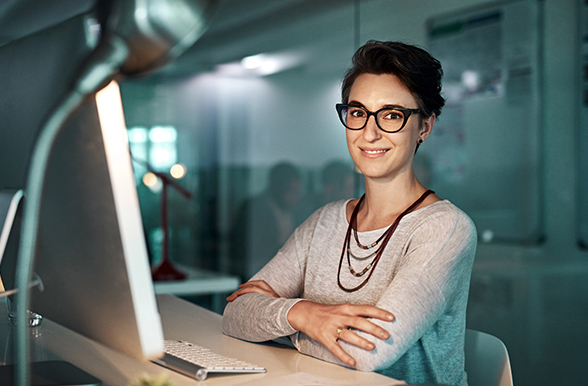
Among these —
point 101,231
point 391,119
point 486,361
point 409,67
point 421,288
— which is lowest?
point 486,361

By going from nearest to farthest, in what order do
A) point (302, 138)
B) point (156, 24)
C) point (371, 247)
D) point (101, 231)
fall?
point (156, 24) → point (101, 231) → point (371, 247) → point (302, 138)

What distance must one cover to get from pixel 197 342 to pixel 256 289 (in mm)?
234

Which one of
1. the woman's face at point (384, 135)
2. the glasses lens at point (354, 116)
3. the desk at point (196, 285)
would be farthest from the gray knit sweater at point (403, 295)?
the desk at point (196, 285)

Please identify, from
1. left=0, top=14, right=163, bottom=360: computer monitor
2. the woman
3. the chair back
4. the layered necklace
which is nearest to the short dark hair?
the woman

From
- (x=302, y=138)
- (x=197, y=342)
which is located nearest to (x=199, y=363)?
(x=197, y=342)

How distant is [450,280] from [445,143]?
5.44 ft

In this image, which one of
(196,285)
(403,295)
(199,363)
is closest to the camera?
(199,363)

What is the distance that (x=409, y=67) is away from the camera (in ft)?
4.63

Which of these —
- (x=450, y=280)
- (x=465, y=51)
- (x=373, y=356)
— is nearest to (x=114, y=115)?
(x=373, y=356)

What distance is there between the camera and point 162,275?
Answer: 314 centimetres

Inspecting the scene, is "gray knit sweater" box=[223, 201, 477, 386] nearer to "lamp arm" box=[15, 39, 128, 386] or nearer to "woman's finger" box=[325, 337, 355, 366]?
"woman's finger" box=[325, 337, 355, 366]

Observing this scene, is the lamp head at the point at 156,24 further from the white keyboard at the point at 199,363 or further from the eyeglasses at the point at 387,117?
the eyeglasses at the point at 387,117

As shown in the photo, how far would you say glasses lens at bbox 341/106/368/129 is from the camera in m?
1.48

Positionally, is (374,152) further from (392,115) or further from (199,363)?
(199,363)
